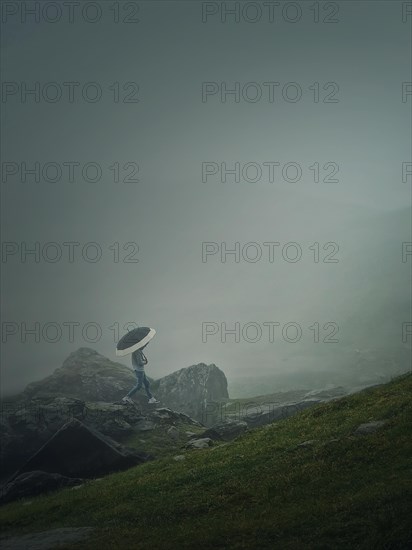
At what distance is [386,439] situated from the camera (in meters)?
25.8

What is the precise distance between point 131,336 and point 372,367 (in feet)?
484

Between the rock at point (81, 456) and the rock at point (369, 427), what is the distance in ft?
70.2

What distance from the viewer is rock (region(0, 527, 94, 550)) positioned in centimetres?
2289

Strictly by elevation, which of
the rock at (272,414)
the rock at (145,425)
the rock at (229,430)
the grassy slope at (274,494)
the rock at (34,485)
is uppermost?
the grassy slope at (274,494)

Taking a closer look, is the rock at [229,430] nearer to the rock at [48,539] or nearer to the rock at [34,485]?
the rock at [34,485]

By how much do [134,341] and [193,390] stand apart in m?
37.4

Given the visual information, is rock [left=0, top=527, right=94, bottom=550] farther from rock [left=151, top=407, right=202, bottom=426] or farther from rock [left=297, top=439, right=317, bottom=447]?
rock [left=151, top=407, right=202, bottom=426]

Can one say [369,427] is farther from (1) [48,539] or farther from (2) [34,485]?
(2) [34,485]

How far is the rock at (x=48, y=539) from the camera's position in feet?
75.1

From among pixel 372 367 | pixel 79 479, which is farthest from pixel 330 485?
pixel 372 367

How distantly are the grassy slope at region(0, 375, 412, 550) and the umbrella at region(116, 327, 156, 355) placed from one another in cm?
3287

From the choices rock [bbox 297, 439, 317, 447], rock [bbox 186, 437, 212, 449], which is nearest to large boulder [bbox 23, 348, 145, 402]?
rock [bbox 186, 437, 212, 449]

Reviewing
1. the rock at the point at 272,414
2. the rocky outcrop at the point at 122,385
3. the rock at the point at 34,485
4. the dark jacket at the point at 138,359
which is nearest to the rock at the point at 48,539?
the rock at the point at 34,485

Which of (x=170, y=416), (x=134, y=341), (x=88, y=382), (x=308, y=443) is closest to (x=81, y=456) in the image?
(x=308, y=443)
